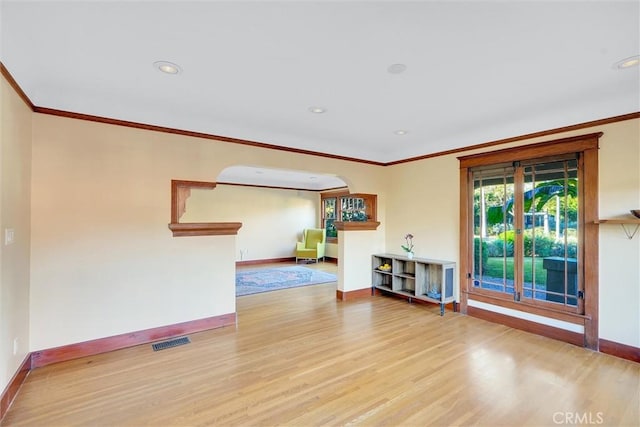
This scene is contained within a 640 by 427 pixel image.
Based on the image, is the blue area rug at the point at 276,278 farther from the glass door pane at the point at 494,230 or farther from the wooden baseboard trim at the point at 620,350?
the wooden baseboard trim at the point at 620,350

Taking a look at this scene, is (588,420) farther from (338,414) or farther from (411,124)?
(411,124)

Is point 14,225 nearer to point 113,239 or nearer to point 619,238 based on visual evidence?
point 113,239

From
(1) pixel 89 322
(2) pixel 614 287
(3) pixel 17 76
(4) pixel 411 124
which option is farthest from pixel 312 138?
(2) pixel 614 287

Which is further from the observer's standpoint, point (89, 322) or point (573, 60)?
point (89, 322)

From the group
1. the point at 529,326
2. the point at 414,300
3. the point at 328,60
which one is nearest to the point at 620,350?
the point at 529,326

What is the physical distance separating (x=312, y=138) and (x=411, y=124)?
1.37 meters

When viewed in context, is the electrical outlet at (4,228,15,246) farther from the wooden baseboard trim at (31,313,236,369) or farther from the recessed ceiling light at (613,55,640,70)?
the recessed ceiling light at (613,55,640,70)

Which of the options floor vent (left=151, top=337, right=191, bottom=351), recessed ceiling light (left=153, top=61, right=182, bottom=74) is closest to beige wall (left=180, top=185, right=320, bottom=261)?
floor vent (left=151, top=337, right=191, bottom=351)

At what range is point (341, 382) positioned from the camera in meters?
2.46

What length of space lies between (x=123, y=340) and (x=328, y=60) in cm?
331

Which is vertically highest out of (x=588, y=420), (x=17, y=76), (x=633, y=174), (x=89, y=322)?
(x=17, y=76)

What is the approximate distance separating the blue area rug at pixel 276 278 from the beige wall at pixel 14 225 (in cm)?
303

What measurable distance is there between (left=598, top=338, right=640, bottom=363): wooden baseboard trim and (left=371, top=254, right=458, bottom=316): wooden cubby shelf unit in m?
1.57

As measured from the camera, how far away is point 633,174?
9.39ft
